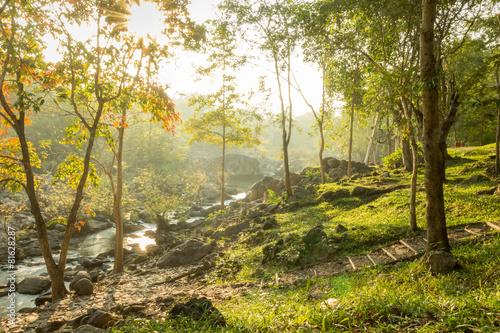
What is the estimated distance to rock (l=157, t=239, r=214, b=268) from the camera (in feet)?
44.1

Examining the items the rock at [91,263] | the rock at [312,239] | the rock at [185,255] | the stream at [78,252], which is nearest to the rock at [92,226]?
the stream at [78,252]

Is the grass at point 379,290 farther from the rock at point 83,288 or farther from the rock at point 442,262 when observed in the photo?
the rock at point 83,288

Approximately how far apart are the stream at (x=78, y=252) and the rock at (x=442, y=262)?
13505mm

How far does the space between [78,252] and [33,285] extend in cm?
798

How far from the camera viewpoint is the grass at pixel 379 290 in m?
3.74

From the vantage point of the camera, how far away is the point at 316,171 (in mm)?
30812

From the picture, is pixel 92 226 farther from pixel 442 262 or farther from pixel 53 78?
pixel 442 262

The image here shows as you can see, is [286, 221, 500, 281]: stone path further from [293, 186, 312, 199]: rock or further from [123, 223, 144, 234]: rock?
[123, 223, 144, 234]: rock

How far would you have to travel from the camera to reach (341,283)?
6.88 meters

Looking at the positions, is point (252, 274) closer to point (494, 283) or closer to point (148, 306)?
point (148, 306)

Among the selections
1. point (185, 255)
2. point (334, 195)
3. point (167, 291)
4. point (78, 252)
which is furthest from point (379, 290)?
point (78, 252)

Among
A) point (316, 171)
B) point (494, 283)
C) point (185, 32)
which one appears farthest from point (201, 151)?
point (494, 283)

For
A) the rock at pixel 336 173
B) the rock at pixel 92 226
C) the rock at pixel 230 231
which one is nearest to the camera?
the rock at pixel 230 231

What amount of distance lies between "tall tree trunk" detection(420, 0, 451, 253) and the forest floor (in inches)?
34.4
